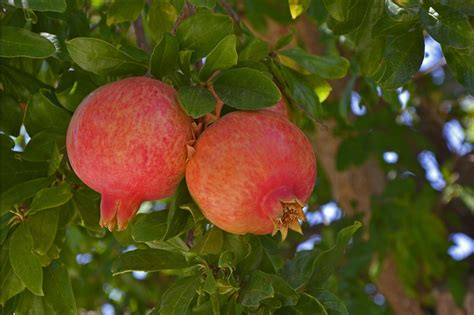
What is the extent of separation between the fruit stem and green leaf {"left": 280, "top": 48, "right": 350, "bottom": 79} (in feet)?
1.48

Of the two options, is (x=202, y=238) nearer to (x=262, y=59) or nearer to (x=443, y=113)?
(x=262, y=59)

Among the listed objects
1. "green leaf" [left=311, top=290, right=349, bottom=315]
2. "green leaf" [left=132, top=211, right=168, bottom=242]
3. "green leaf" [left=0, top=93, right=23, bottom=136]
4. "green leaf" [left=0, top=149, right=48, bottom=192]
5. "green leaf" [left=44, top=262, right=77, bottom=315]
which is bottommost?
"green leaf" [left=44, top=262, right=77, bottom=315]

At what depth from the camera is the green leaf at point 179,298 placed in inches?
49.9

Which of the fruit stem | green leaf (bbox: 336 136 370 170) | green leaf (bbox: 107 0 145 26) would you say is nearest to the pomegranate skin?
the fruit stem

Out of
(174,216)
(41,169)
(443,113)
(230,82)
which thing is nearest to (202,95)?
(230,82)

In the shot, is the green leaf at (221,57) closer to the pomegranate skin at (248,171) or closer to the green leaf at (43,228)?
the pomegranate skin at (248,171)

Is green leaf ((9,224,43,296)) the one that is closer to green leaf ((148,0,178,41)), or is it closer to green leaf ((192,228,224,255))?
green leaf ((192,228,224,255))

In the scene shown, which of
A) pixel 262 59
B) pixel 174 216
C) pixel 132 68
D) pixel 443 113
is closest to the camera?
pixel 174 216

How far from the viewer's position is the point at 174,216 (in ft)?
4.16

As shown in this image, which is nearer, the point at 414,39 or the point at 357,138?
the point at 414,39

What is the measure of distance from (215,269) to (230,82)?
0.32 m

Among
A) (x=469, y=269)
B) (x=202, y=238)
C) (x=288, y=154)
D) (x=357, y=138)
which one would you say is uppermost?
(x=288, y=154)

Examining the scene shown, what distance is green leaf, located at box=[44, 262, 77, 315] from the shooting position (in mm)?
1437

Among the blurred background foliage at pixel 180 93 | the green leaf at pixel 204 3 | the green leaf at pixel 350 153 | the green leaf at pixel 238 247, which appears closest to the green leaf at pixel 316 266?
the blurred background foliage at pixel 180 93
